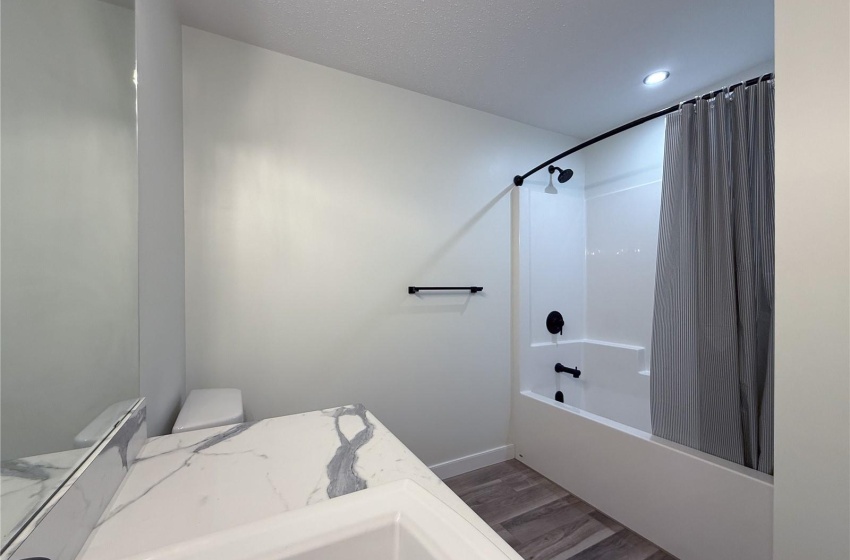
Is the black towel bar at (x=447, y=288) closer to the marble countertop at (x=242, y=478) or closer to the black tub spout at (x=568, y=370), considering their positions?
the black tub spout at (x=568, y=370)

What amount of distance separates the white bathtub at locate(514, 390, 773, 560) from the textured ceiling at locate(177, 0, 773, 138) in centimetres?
182

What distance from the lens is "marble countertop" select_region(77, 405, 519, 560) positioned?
1.41 ft

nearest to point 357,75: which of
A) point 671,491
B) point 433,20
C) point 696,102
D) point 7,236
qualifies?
point 433,20

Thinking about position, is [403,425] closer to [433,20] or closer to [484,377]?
[484,377]

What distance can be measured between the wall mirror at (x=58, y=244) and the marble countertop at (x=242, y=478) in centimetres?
10

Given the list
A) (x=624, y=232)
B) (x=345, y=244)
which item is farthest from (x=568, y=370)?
(x=345, y=244)

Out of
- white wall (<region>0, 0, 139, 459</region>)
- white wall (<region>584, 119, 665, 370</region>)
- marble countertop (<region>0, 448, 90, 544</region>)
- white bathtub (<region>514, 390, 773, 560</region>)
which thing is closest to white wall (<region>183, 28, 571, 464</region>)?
white bathtub (<region>514, 390, 773, 560</region>)

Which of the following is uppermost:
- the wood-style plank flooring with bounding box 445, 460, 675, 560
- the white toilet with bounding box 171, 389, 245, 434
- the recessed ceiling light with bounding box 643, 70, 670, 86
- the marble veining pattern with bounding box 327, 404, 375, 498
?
the recessed ceiling light with bounding box 643, 70, 670, 86

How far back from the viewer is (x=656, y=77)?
177cm

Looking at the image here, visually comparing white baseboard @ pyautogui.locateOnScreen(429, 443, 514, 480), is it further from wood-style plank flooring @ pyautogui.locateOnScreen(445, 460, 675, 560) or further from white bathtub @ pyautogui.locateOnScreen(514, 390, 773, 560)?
white bathtub @ pyautogui.locateOnScreen(514, 390, 773, 560)

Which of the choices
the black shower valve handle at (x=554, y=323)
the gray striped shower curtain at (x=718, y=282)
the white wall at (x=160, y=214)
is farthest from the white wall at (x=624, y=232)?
the white wall at (x=160, y=214)

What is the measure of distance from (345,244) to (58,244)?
51.2 inches

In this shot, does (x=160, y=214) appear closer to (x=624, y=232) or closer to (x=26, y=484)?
(x=26, y=484)

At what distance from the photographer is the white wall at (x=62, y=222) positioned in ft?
1.16
